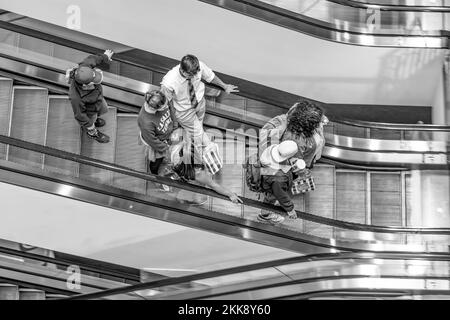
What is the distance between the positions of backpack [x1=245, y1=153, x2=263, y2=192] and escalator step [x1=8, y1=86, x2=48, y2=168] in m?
2.18

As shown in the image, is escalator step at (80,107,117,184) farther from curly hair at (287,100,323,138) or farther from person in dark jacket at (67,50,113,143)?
curly hair at (287,100,323,138)

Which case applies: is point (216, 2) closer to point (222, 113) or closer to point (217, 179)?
point (222, 113)

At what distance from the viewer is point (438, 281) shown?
8.09 m

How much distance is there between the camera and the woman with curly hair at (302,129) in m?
7.42

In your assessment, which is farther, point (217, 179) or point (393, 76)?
point (393, 76)

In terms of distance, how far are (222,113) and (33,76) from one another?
6.81 ft

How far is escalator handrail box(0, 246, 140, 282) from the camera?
8.09m

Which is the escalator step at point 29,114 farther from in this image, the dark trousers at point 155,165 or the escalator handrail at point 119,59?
the dark trousers at point 155,165

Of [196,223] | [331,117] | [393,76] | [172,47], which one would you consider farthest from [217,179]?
[393,76]

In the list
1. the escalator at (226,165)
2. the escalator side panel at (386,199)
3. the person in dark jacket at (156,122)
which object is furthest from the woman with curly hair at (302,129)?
the escalator side panel at (386,199)

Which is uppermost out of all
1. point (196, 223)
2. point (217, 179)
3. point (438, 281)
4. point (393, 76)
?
point (393, 76)

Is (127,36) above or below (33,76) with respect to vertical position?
above

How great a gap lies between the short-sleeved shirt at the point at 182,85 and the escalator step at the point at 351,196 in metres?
2.12

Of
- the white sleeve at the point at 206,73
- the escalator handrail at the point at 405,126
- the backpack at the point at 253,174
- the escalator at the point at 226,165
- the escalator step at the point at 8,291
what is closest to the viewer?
the escalator at the point at 226,165
